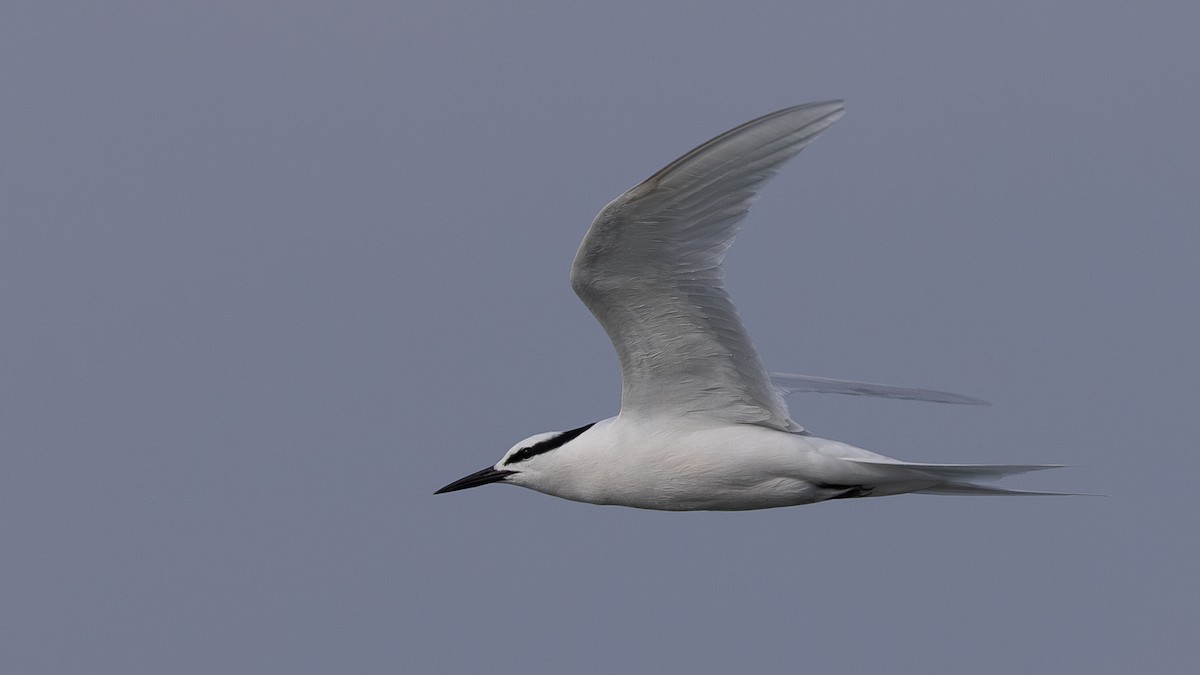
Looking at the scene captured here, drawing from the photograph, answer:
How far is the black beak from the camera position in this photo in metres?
11.0

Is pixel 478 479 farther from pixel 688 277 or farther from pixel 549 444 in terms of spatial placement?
pixel 688 277

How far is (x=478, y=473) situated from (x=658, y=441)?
5.25 ft

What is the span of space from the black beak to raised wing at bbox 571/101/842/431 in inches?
46.4

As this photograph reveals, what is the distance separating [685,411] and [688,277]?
123cm

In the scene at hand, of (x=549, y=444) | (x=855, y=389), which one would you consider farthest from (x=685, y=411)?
(x=855, y=389)

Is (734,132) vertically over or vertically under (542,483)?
over

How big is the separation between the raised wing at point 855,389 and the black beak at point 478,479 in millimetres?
2333

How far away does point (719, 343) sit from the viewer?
984cm

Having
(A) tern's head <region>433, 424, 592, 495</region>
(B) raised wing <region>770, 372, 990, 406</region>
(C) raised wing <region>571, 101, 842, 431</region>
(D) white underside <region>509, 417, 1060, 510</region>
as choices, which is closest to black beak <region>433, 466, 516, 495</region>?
(A) tern's head <region>433, 424, 592, 495</region>

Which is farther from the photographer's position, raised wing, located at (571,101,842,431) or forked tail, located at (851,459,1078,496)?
forked tail, located at (851,459,1078,496)

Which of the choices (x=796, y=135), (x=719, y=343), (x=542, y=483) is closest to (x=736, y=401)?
Answer: (x=719, y=343)

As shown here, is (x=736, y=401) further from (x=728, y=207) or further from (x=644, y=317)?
(x=728, y=207)

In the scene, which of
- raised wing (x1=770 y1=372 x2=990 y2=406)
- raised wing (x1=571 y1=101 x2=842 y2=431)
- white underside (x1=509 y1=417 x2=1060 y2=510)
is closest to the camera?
raised wing (x1=571 y1=101 x2=842 y2=431)

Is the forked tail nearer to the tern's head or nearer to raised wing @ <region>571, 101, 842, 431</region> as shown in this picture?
raised wing @ <region>571, 101, 842, 431</region>
